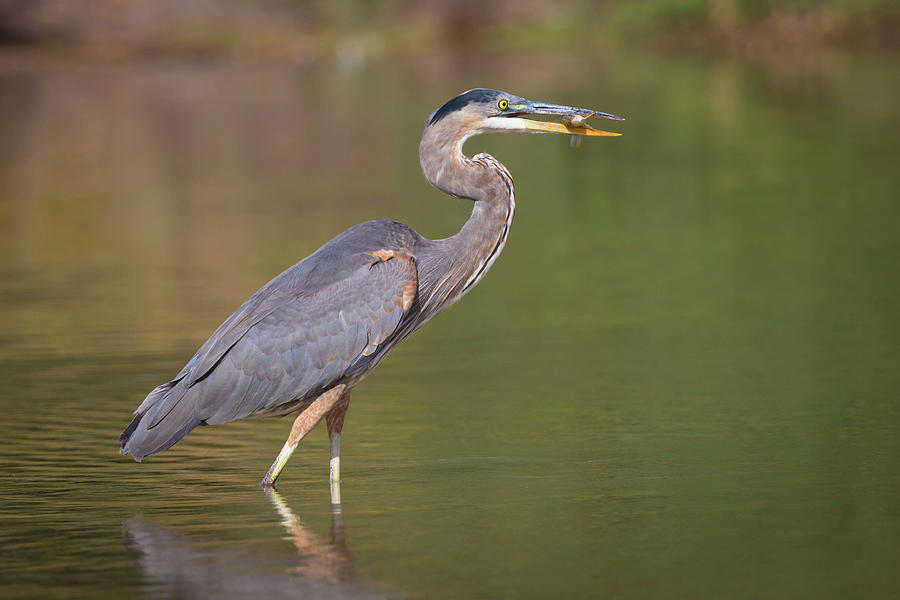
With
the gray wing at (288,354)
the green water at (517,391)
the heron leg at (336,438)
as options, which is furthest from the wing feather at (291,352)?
the green water at (517,391)

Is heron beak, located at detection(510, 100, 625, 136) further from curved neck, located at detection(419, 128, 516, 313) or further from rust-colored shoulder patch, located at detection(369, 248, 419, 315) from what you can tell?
rust-colored shoulder patch, located at detection(369, 248, 419, 315)

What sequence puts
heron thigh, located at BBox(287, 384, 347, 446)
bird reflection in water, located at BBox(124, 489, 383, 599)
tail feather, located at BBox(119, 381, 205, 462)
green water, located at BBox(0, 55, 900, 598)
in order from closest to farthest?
bird reflection in water, located at BBox(124, 489, 383, 599), green water, located at BBox(0, 55, 900, 598), tail feather, located at BBox(119, 381, 205, 462), heron thigh, located at BBox(287, 384, 347, 446)

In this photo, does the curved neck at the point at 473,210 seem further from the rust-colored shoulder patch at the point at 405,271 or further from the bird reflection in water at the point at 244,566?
the bird reflection in water at the point at 244,566

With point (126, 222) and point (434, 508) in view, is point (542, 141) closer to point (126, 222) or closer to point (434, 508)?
point (126, 222)

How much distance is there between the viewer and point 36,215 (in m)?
18.5

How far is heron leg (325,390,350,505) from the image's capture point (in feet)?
23.1

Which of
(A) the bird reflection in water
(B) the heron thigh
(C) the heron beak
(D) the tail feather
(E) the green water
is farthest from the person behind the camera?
(C) the heron beak

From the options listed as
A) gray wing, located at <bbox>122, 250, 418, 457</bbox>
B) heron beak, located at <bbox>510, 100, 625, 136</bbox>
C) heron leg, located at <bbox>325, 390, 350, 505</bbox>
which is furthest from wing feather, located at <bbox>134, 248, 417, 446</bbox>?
heron beak, located at <bbox>510, 100, 625, 136</bbox>

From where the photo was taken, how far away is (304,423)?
23.1ft

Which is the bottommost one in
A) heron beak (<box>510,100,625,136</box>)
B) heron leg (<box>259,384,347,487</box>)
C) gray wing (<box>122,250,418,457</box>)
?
heron leg (<box>259,384,347,487</box>)

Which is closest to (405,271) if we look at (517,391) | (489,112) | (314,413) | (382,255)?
(382,255)

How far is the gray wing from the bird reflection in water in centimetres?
60

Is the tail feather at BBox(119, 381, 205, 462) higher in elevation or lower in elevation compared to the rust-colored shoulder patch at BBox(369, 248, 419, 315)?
lower

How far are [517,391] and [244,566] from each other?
11.1 feet
